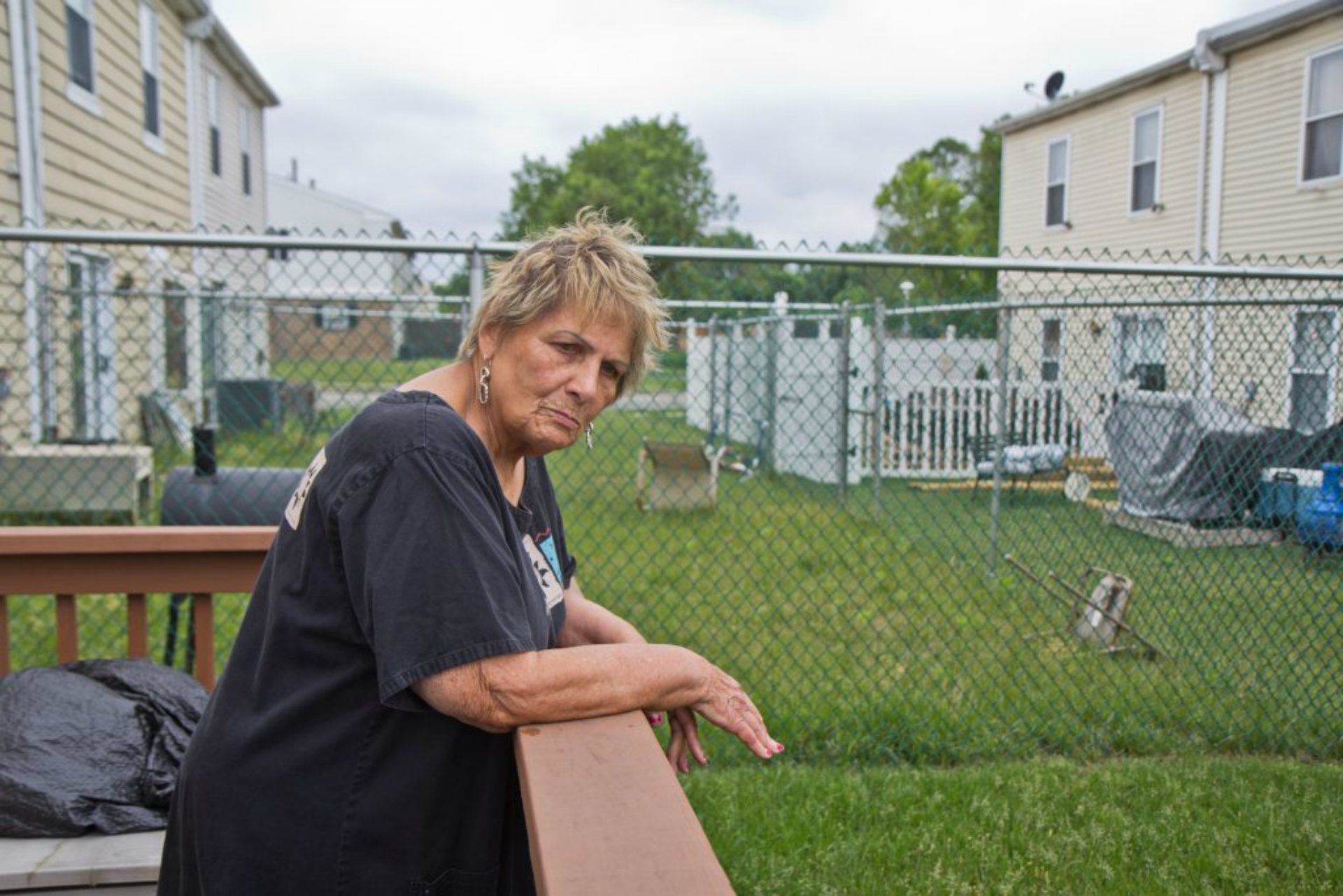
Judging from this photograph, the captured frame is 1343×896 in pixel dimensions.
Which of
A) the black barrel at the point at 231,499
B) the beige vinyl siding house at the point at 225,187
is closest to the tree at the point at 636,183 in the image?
the beige vinyl siding house at the point at 225,187

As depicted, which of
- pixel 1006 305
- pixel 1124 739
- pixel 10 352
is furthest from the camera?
pixel 10 352

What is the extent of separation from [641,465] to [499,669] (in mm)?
8093

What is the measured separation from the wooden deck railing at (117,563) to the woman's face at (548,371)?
1436mm

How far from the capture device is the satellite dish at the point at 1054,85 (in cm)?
1869

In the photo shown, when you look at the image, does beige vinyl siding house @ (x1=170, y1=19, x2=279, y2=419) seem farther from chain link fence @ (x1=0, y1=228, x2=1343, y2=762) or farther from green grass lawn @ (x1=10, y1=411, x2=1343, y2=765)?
green grass lawn @ (x1=10, y1=411, x2=1343, y2=765)

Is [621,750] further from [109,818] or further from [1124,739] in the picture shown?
[1124,739]

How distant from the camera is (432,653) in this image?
130 centimetres

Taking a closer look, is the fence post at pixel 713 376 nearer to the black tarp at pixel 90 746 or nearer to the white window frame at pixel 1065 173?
the black tarp at pixel 90 746

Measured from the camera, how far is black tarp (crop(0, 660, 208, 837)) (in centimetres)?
239

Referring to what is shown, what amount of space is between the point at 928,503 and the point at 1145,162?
30.9ft

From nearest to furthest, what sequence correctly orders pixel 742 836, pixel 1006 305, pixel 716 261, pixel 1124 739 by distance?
pixel 742 836 < pixel 716 261 < pixel 1124 739 < pixel 1006 305

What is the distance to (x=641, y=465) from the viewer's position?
9422 millimetres

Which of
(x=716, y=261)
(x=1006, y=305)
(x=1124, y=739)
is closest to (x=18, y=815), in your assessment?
(x=716, y=261)

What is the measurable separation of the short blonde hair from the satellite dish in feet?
62.9
